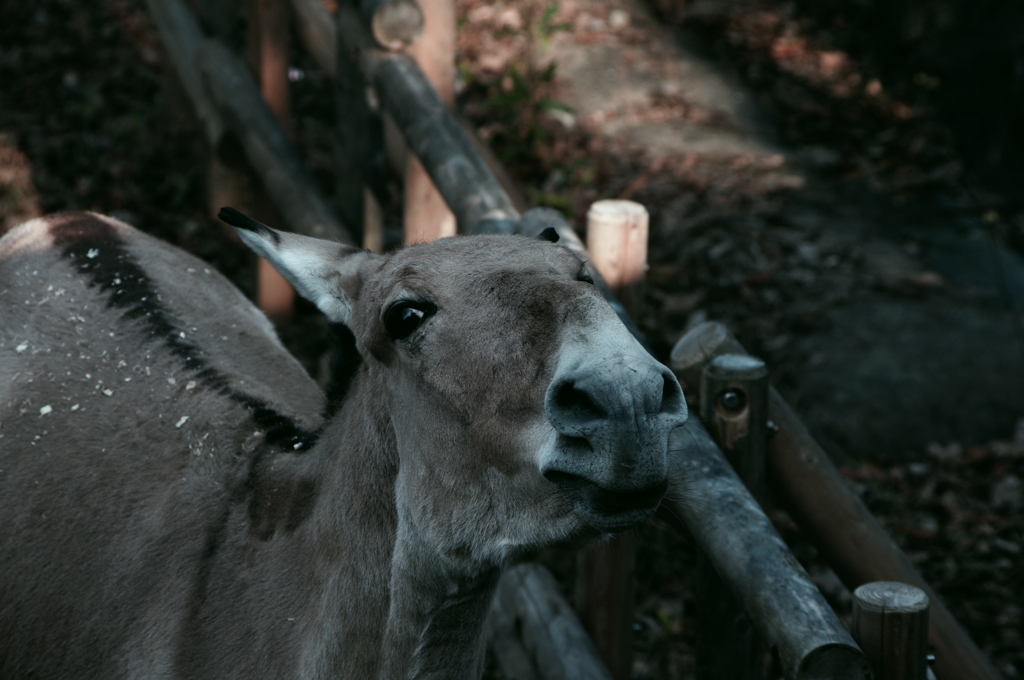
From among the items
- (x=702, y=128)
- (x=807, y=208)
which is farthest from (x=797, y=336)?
(x=702, y=128)

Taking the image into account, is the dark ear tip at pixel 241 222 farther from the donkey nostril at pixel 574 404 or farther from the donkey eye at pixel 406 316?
the donkey nostril at pixel 574 404

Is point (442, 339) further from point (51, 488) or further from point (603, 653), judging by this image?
point (603, 653)

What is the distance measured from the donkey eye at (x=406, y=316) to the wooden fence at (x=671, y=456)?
0.62 metres

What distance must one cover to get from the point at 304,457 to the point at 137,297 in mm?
1047

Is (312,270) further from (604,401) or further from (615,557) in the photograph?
(615,557)

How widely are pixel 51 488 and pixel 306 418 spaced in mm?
810

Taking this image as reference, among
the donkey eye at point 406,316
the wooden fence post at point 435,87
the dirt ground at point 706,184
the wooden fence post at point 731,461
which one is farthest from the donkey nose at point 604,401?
the wooden fence post at point 435,87

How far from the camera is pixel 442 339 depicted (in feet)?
7.11

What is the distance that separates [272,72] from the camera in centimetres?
615

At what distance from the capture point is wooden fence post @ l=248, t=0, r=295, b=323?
6.02 metres

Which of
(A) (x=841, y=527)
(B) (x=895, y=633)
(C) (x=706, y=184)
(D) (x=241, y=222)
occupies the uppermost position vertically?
(D) (x=241, y=222)

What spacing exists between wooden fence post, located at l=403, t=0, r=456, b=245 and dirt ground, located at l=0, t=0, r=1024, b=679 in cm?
144

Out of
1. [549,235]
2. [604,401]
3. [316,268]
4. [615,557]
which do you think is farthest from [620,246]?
[604,401]

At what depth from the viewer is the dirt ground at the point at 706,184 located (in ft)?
16.1
